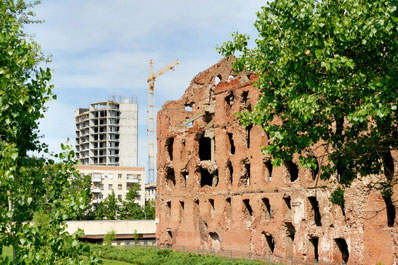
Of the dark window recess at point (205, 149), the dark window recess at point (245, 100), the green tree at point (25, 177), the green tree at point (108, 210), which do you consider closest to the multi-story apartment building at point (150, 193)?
the green tree at point (108, 210)

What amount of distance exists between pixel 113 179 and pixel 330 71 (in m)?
91.5

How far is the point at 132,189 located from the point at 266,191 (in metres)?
49.5

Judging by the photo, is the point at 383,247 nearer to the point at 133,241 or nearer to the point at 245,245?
the point at 245,245

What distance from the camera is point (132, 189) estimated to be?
8269 centimetres

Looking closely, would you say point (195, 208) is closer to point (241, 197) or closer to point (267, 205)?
point (241, 197)

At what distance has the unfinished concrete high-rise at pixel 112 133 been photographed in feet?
401

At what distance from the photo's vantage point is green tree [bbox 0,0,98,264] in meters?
10.3

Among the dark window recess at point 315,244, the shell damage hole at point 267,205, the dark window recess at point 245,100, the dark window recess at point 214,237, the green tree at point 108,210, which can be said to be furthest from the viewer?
the green tree at point 108,210

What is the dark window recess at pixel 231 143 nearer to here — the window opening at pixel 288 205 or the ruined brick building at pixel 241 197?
the ruined brick building at pixel 241 197

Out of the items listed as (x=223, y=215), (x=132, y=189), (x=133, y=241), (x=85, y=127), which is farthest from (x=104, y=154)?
(x=223, y=215)

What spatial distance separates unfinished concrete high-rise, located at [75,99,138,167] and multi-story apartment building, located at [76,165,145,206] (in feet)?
58.4

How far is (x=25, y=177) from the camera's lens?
1098 centimetres

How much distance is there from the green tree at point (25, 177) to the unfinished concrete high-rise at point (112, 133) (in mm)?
110628

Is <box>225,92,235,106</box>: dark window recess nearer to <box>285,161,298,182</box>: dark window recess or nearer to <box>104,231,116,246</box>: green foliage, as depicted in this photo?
<box>285,161,298,182</box>: dark window recess
